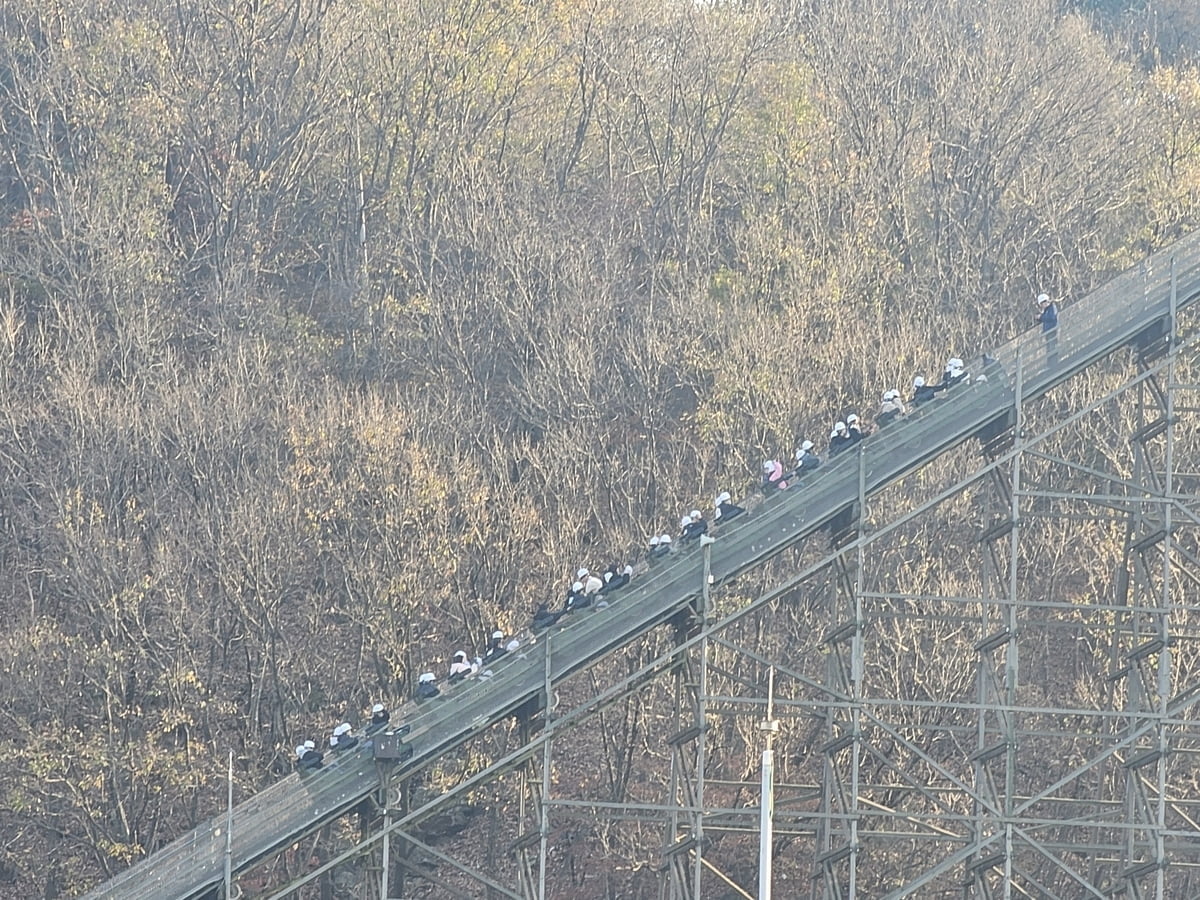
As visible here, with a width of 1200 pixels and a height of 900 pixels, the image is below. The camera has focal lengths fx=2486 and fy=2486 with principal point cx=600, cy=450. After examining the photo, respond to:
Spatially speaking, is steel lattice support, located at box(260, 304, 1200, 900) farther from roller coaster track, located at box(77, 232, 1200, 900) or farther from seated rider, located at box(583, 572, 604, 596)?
seated rider, located at box(583, 572, 604, 596)

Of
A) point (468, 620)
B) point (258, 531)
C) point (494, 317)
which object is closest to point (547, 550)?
point (468, 620)

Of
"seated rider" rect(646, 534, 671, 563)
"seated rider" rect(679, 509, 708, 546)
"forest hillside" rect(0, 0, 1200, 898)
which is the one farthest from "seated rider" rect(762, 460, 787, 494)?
"forest hillside" rect(0, 0, 1200, 898)

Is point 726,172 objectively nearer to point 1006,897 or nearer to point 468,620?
point 468,620

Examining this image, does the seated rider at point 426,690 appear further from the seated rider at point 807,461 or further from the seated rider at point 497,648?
the seated rider at point 807,461

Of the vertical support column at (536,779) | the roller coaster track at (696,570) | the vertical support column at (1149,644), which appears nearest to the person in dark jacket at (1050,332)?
the roller coaster track at (696,570)

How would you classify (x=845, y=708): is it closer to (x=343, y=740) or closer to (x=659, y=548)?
(x=659, y=548)

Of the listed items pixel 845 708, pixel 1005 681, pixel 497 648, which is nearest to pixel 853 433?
pixel 845 708
